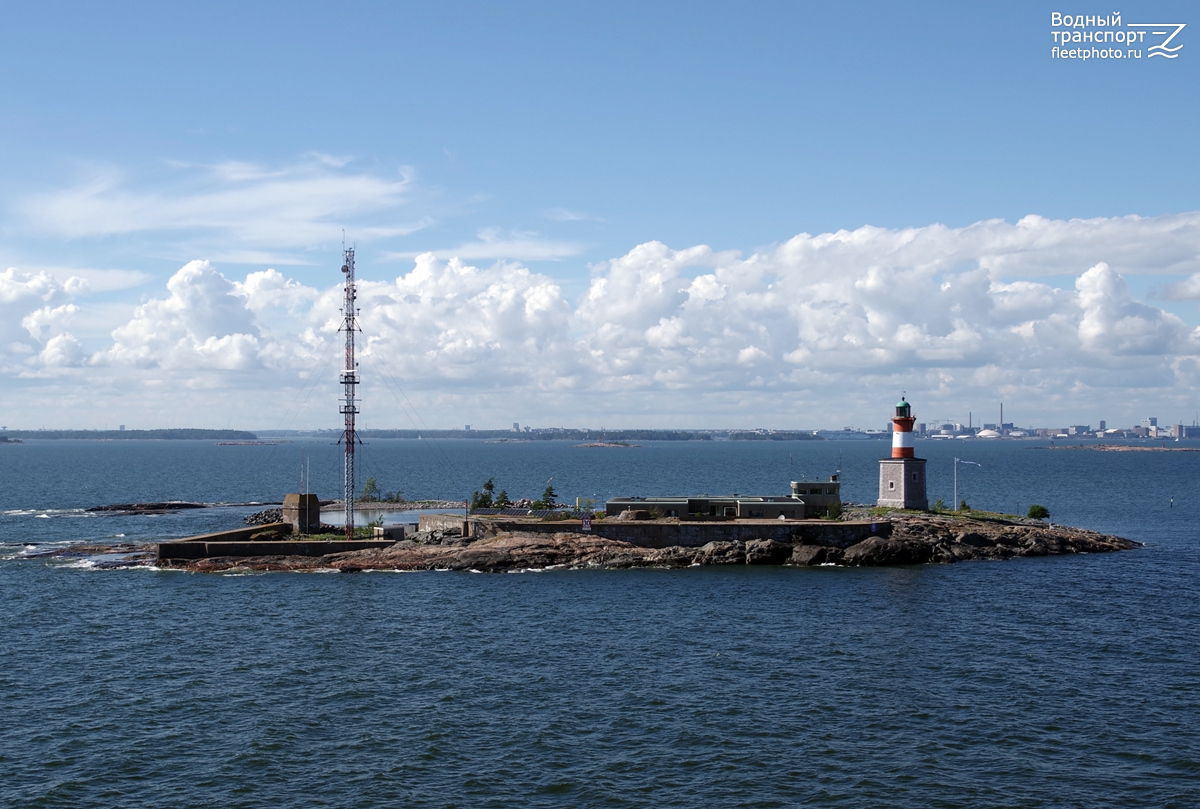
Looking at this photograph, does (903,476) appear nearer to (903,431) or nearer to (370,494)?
(903,431)

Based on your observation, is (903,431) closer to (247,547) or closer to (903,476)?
(903,476)

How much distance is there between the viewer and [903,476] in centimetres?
8269

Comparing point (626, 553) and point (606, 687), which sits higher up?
point (626, 553)

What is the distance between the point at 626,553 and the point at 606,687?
Result: 99.7ft

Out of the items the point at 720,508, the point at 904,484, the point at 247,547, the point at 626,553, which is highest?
the point at 904,484

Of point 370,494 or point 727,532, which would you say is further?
point 370,494

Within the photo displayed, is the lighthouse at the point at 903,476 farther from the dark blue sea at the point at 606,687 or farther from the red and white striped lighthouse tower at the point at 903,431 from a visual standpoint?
the dark blue sea at the point at 606,687

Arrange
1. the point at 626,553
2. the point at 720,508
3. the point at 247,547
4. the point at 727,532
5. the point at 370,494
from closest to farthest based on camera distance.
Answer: the point at 626,553
the point at 247,547
the point at 727,532
the point at 720,508
the point at 370,494

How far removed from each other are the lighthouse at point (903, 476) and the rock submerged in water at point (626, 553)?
10.7 m

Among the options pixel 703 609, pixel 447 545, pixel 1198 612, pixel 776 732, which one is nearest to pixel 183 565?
pixel 447 545

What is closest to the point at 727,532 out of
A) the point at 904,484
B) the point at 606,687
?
the point at 904,484

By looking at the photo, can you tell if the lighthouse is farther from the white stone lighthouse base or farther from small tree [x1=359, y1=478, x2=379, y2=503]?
small tree [x1=359, y1=478, x2=379, y2=503]

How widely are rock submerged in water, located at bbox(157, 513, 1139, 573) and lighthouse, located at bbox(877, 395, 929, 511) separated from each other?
10698mm

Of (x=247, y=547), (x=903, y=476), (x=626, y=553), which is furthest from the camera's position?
(x=903, y=476)
